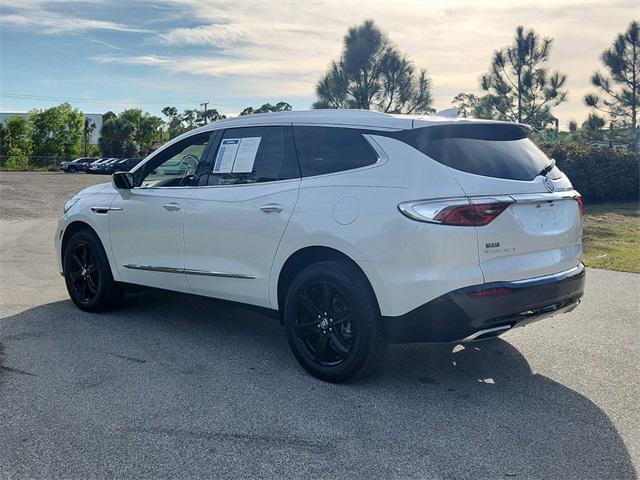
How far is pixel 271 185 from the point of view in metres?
4.66

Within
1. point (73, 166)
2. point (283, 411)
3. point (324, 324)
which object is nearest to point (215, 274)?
point (324, 324)

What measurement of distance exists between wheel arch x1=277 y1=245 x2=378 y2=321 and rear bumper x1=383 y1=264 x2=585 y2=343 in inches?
11.9

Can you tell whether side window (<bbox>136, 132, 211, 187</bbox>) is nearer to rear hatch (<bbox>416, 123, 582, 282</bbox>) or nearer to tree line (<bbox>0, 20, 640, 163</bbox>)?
rear hatch (<bbox>416, 123, 582, 282</bbox>)

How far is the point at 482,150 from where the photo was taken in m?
4.13

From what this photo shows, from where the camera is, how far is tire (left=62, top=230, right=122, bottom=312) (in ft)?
19.9

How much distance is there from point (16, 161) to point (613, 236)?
5615 cm

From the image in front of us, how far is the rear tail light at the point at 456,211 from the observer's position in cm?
376

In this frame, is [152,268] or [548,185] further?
[152,268]

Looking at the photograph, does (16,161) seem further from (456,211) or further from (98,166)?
(456,211)

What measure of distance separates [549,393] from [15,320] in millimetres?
4699

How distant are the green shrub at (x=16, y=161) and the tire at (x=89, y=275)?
177 ft

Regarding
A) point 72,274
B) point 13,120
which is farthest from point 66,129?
point 72,274

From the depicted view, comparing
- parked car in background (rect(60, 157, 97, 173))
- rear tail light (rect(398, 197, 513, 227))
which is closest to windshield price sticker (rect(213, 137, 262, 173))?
rear tail light (rect(398, 197, 513, 227))

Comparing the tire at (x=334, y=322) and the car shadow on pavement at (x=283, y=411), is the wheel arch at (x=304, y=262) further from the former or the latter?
the car shadow on pavement at (x=283, y=411)
